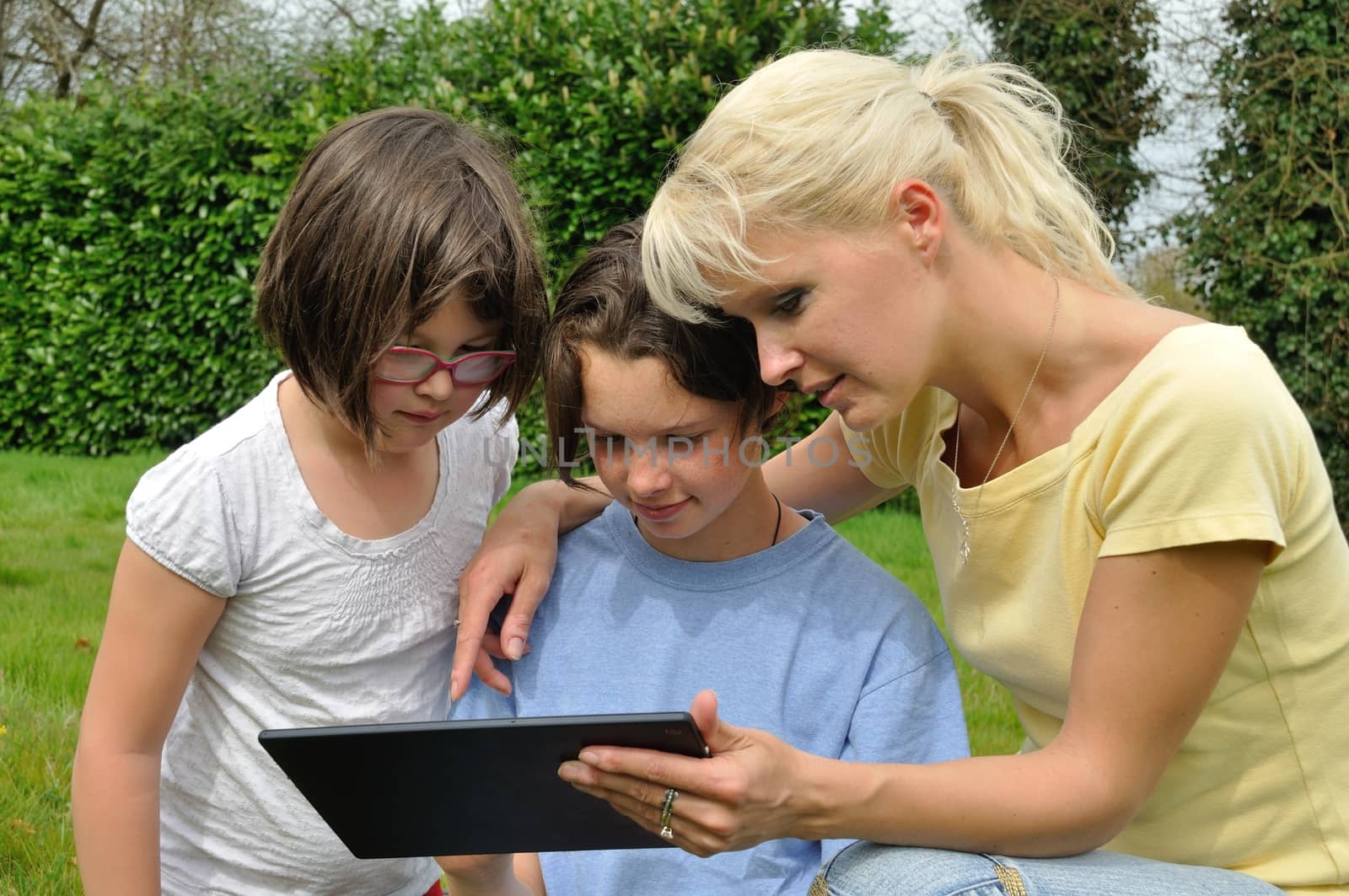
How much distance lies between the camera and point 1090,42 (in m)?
7.29

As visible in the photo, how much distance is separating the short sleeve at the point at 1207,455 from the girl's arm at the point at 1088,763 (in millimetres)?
46

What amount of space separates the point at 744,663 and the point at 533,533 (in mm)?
470

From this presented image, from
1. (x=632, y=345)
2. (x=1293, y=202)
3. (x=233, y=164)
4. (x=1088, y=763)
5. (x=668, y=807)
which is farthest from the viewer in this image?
(x=233, y=164)

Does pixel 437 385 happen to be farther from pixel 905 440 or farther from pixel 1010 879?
pixel 1010 879

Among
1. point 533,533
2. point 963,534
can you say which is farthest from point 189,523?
point 963,534

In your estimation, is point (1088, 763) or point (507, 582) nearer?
point (1088, 763)

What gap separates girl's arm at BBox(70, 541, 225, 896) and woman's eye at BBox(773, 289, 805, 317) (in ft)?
3.44

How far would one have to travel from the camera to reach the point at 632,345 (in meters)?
2.17

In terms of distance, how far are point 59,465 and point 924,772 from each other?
747 centimetres

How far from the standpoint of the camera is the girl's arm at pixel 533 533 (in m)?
2.25

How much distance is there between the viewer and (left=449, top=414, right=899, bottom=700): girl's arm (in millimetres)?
2250

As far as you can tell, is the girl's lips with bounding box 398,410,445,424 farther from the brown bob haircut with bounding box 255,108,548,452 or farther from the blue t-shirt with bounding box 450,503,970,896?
the blue t-shirt with bounding box 450,503,970,896

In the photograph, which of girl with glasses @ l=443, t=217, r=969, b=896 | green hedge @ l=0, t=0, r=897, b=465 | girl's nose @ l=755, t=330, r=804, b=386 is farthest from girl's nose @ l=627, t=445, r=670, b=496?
green hedge @ l=0, t=0, r=897, b=465

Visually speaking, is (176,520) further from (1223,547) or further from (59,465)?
(59,465)
